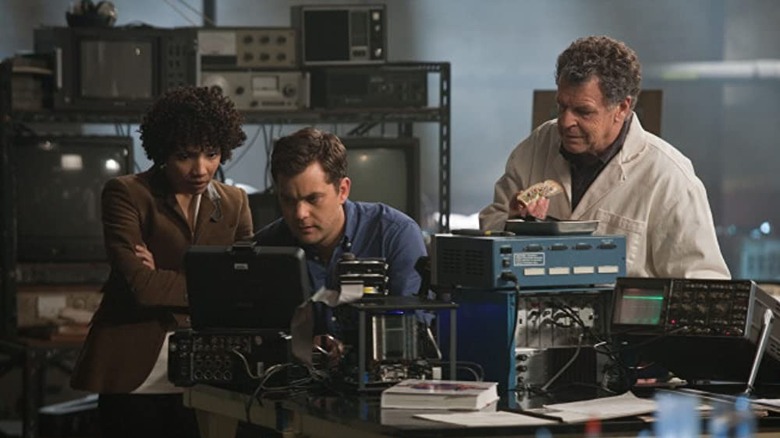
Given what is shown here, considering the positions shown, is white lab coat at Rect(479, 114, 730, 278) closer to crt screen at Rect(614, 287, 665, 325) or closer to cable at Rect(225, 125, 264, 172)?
crt screen at Rect(614, 287, 665, 325)

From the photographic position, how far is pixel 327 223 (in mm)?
3377

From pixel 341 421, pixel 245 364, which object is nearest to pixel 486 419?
pixel 341 421

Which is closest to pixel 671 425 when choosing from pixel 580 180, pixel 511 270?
pixel 511 270

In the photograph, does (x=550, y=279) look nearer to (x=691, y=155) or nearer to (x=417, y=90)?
(x=417, y=90)

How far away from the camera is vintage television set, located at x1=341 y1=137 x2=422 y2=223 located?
6219mm

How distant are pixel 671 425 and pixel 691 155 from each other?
553 centimetres

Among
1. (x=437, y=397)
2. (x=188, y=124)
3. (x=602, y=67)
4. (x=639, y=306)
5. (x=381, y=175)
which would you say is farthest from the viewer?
(x=381, y=175)

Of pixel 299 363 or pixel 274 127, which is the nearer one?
pixel 299 363

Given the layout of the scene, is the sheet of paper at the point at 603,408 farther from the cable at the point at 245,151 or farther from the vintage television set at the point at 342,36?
the cable at the point at 245,151

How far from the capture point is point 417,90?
20.7 feet

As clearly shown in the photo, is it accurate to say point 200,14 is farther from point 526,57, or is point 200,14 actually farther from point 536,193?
point 536,193

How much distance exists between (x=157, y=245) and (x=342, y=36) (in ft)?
9.00

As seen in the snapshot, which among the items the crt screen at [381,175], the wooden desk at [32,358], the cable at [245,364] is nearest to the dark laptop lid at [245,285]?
the cable at [245,364]

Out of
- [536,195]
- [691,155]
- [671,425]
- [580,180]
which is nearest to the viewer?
[671,425]
